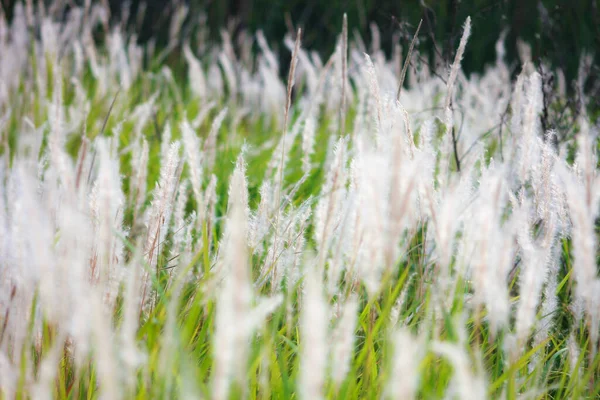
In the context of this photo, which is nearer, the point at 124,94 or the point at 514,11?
the point at 124,94

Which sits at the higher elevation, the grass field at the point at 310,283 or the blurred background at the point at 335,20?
the blurred background at the point at 335,20

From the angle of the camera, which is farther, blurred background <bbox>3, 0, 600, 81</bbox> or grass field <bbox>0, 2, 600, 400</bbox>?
blurred background <bbox>3, 0, 600, 81</bbox>

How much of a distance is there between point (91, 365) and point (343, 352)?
0.51 meters

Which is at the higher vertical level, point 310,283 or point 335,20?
point 335,20

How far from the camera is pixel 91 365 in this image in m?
0.94

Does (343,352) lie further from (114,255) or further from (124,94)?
(124,94)

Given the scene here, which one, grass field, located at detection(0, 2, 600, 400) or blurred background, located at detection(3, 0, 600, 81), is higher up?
blurred background, located at detection(3, 0, 600, 81)

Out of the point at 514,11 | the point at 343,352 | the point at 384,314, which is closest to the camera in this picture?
the point at 343,352

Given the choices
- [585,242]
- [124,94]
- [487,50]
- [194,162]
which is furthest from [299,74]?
[585,242]

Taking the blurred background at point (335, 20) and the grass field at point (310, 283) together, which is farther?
the blurred background at point (335, 20)

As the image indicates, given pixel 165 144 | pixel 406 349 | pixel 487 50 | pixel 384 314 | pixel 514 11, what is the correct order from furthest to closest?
1. pixel 487 50
2. pixel 514 11
3. pixel 165 144
4. pixel 384 314
5. pixel 406 349

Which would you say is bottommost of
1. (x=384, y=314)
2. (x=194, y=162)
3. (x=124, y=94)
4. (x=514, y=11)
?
(x=384, y=314)

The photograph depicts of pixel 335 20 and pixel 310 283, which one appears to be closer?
pixel 310 283

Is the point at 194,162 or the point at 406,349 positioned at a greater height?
the point at 194,162
